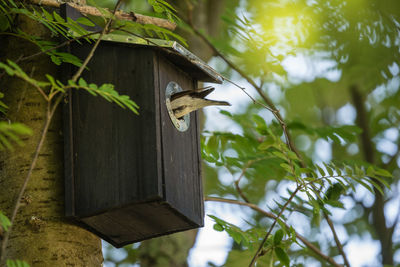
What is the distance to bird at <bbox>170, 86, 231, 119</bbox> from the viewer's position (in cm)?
305

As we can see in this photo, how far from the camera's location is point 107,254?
644 cm

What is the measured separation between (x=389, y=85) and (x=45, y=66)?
4027 millimetres

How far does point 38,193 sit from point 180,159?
63cm

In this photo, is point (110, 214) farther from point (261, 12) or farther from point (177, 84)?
point (261, 12)

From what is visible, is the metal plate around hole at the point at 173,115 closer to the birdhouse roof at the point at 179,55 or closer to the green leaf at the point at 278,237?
the birdhouse roof at the point at 179,55

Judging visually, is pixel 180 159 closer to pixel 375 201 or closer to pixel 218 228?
pixel 218 228

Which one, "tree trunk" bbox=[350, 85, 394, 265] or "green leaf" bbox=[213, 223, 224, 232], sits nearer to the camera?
"green leaf" bbox=[213, 223, 224, 232]

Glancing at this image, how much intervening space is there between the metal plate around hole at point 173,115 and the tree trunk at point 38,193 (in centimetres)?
48

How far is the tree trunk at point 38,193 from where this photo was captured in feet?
9.25

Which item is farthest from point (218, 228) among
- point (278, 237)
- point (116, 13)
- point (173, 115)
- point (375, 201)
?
point (375, 201)

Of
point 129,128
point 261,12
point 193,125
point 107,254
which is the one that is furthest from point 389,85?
point 129,128

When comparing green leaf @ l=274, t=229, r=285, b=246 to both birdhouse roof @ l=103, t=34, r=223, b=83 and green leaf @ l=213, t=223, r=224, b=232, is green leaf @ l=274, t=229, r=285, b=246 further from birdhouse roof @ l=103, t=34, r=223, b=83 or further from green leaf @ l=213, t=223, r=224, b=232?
birdhouse roof @ l=103, t=34, r=223, b=83

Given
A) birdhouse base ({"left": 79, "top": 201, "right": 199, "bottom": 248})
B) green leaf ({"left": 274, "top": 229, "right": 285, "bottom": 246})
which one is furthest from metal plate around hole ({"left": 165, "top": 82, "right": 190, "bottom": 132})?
green leaf ({"left": 274, "top": 229, "right": 285, "bottom": 246})

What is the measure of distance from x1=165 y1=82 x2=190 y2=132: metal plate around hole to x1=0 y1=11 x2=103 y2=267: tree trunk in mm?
477
